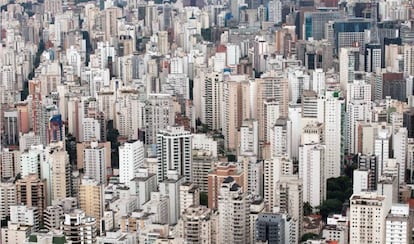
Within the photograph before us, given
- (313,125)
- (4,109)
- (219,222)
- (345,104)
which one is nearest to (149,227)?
(219,222)

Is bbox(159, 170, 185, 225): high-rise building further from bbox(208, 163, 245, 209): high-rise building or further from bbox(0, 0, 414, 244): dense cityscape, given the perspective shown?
bbox(208, 163, 245, 209): high-rise building

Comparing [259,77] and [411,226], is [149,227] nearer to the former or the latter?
[411,226]

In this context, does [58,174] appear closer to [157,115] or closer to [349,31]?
[157,115]

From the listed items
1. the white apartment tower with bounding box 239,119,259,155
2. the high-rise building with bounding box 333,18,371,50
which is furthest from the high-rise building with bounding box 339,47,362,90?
the white apartment tower with bounding box 239,119,259,155

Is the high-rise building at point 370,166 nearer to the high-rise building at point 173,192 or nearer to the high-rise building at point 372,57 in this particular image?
the high-rise building at point 173,192

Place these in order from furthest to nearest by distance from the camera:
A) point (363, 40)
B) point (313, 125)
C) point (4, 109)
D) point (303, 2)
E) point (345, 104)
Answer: point (303, 2), point (363, 40), point (4, 109), point (345, 104), point (313, 125)

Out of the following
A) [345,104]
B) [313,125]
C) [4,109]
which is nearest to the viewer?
[313,125]

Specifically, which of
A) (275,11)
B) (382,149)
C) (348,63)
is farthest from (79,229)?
(275,11)
